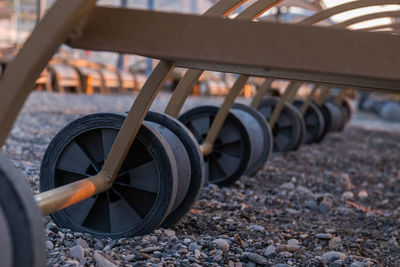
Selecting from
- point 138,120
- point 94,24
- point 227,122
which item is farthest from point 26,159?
point 94,24

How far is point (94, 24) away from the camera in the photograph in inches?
58.9

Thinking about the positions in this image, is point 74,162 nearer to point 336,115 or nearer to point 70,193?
point 70,193

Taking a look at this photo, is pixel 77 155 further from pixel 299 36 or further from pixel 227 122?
pixel 227 122

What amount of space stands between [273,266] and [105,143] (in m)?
0.95

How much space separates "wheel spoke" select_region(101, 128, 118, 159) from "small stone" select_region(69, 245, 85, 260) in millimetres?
505

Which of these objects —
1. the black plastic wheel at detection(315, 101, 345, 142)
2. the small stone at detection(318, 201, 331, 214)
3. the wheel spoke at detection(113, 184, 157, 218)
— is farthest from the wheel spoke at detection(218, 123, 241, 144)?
the black plastic wheel at detection(315, 101, 345, 142)

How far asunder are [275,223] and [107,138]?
1311 mm

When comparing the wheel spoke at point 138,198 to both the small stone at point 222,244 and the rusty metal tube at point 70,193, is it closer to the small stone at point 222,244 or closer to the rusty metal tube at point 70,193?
the rusty metal tube at point 70,193

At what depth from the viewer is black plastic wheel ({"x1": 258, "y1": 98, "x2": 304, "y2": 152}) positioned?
6.07 meters

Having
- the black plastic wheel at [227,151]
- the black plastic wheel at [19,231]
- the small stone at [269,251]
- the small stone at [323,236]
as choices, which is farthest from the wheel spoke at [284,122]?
the black plastic wheel at [19,231]

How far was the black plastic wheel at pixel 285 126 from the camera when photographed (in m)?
6.07

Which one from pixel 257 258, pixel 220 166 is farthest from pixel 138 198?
pixel 220 166

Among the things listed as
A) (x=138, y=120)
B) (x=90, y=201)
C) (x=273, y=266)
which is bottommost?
(x=273, y=266)

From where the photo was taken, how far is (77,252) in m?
2.04
